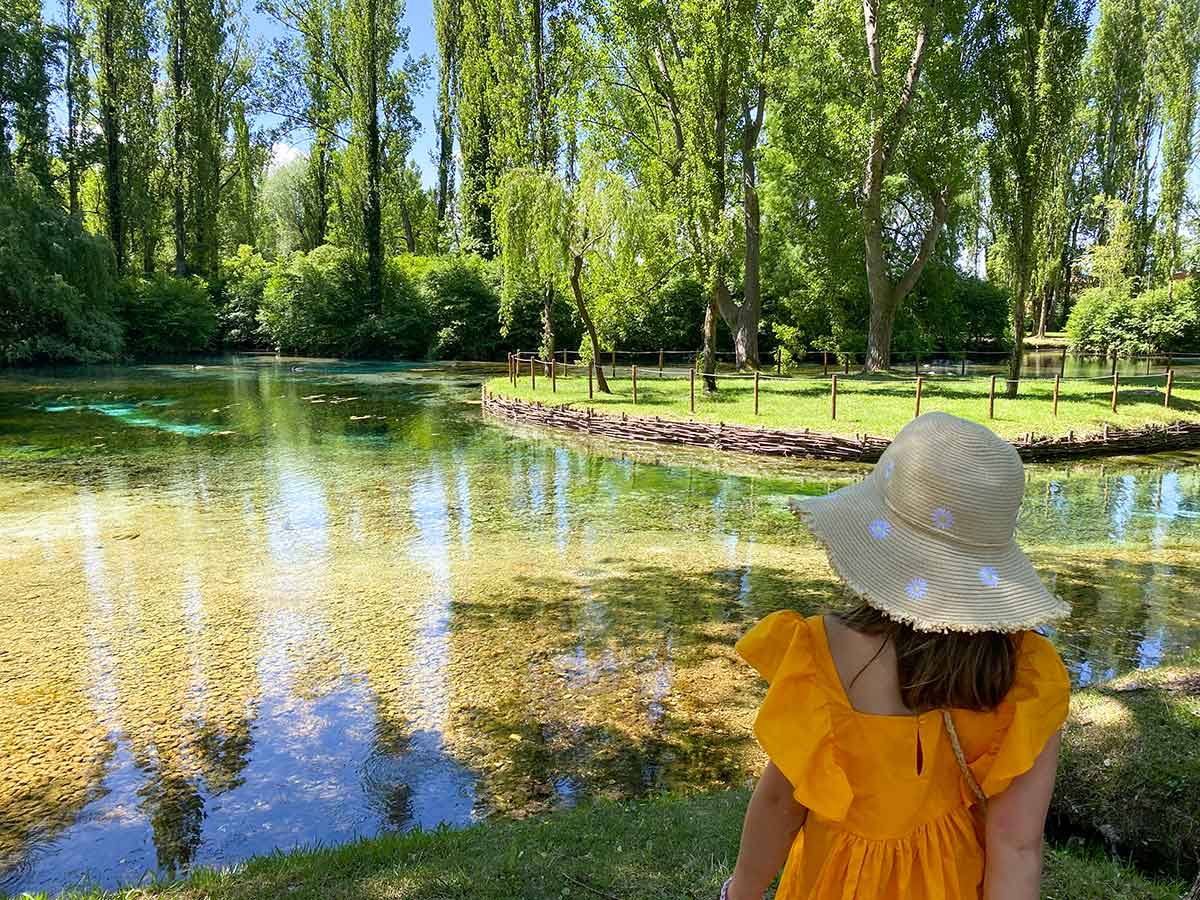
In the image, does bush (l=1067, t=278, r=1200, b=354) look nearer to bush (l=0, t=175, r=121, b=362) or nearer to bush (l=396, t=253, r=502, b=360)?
bush (l=396, t=253, r=502, b=360)

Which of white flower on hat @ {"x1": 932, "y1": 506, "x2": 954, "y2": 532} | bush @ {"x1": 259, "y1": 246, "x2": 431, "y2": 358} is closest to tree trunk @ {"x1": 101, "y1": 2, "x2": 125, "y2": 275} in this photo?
bush @ {"x1": 259, "y1": 246, "x2": 431, "y2": 358}

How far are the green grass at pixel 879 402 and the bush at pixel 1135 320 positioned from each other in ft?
32.7

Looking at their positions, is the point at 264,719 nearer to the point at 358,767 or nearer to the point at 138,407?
the point at 358,767

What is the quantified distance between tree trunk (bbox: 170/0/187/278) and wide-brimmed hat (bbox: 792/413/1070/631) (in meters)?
45.8

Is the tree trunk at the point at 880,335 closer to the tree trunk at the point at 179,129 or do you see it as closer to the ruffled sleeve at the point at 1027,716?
the ruffled sleeve at the point at 1027,716

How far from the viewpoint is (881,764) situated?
1.51 m

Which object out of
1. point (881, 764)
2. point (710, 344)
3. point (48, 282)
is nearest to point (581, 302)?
point (710, 344)

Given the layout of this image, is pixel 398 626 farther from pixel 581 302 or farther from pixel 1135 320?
pixel 1135 320

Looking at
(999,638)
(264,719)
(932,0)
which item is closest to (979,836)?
(999,638)

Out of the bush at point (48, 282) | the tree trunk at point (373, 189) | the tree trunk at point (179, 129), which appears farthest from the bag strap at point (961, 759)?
the tree trunk at point (179, 129)

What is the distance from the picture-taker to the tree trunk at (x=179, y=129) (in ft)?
133

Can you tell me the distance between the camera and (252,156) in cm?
4838

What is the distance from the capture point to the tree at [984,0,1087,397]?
17.3 metres

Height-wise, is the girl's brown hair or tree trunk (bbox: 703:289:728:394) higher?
tree trunk (bbox: 703:289:728:394)
